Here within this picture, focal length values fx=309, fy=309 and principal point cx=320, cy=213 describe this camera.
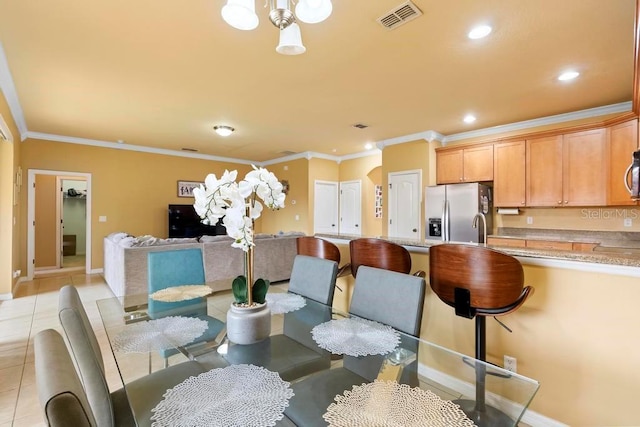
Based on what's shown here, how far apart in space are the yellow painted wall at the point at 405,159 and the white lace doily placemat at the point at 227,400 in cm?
466

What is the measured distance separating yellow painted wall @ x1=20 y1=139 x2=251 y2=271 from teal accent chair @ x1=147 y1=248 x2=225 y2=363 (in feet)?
15.6

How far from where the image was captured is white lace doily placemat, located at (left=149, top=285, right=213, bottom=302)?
2061 millimetres

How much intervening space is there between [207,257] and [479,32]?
4.04 m

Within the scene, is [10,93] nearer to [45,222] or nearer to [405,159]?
[45,222]

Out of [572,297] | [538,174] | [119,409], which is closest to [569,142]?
[538,174]

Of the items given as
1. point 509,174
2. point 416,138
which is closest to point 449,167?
point 416,138

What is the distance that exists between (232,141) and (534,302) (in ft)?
18.0

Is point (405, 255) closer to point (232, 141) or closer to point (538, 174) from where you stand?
point (538, 174)

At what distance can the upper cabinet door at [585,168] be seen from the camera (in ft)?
12.1

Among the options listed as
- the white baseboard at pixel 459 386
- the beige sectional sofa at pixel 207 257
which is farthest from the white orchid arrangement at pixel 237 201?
the beige sectional sofa at pixel 207 257

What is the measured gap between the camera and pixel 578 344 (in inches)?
65.6

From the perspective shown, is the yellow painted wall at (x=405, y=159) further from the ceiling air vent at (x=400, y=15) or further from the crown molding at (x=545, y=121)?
the ceiling air vent at (x=400, y=15)

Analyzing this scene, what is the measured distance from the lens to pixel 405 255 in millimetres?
2230

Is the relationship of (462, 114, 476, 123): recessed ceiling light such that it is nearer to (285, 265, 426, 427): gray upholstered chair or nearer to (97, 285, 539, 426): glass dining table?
(285, 265, 426, 427): gray upholstered chair
